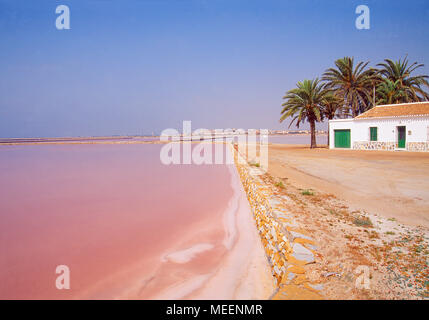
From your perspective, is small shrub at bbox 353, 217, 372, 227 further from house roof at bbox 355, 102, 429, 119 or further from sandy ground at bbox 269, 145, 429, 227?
house roof at bbox 355, 102, 429, 119

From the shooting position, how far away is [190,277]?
3.58 m

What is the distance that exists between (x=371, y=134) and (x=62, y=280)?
76.2ft

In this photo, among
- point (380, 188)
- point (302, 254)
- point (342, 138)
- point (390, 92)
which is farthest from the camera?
point (390, 92)

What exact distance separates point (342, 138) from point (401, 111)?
4.69m

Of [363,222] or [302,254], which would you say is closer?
[302,254]

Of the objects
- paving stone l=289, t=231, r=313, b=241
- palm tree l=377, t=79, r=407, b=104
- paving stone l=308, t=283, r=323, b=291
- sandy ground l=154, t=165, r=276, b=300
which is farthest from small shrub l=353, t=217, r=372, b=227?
palm tree l=377, t=79, r=407, b=104

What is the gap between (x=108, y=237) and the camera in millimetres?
4988

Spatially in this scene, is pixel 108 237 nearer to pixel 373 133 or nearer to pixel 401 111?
pixel 373 133

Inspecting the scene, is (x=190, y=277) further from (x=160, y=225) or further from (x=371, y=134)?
(x=371, y=134)

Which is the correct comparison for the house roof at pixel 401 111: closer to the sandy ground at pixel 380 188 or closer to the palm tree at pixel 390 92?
the palm tree at pixel 390 92

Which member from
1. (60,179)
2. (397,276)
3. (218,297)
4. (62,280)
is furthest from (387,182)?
(60,179)

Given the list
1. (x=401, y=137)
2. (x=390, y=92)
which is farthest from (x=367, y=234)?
(x=390, y=92)

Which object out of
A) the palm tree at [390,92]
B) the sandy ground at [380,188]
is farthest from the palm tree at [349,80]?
Result: the sandy ground at [380,188]

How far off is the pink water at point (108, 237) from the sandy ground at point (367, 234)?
1.68 m
